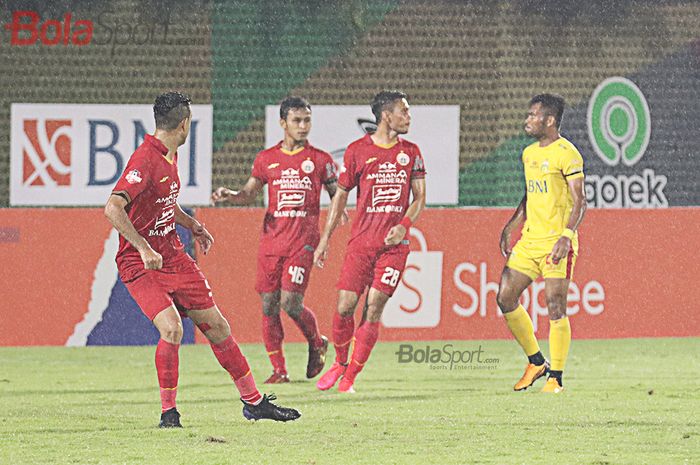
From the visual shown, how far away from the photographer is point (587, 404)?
9.01 meters

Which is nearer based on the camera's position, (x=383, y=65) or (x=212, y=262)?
(x=212, y=262)

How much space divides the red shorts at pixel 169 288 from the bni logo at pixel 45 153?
8.02 meters

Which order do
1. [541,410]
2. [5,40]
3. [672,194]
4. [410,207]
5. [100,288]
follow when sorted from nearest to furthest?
[541,410] < [410,207] < [100,288] < [5,40] < [672,194]

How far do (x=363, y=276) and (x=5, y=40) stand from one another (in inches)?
282

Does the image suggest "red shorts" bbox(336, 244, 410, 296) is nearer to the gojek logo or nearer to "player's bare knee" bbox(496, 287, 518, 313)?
"player's bare knee" bbox(496, 287, 518, 313)

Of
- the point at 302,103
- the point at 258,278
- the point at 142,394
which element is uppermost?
the point at 302,103

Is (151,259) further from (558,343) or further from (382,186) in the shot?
(558,343)

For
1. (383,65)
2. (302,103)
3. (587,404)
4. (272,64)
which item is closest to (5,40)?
(272,64)

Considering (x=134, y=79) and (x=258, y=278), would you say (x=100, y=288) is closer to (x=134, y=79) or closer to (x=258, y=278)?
(x=258, y=278)

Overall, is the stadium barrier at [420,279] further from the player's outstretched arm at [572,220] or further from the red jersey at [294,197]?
the player's outstretched arm at [572,220]

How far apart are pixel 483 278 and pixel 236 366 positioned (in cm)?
572

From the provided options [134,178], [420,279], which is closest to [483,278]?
[420,279]

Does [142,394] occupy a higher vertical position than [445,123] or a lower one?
lower

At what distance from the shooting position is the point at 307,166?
10430 millimetres
